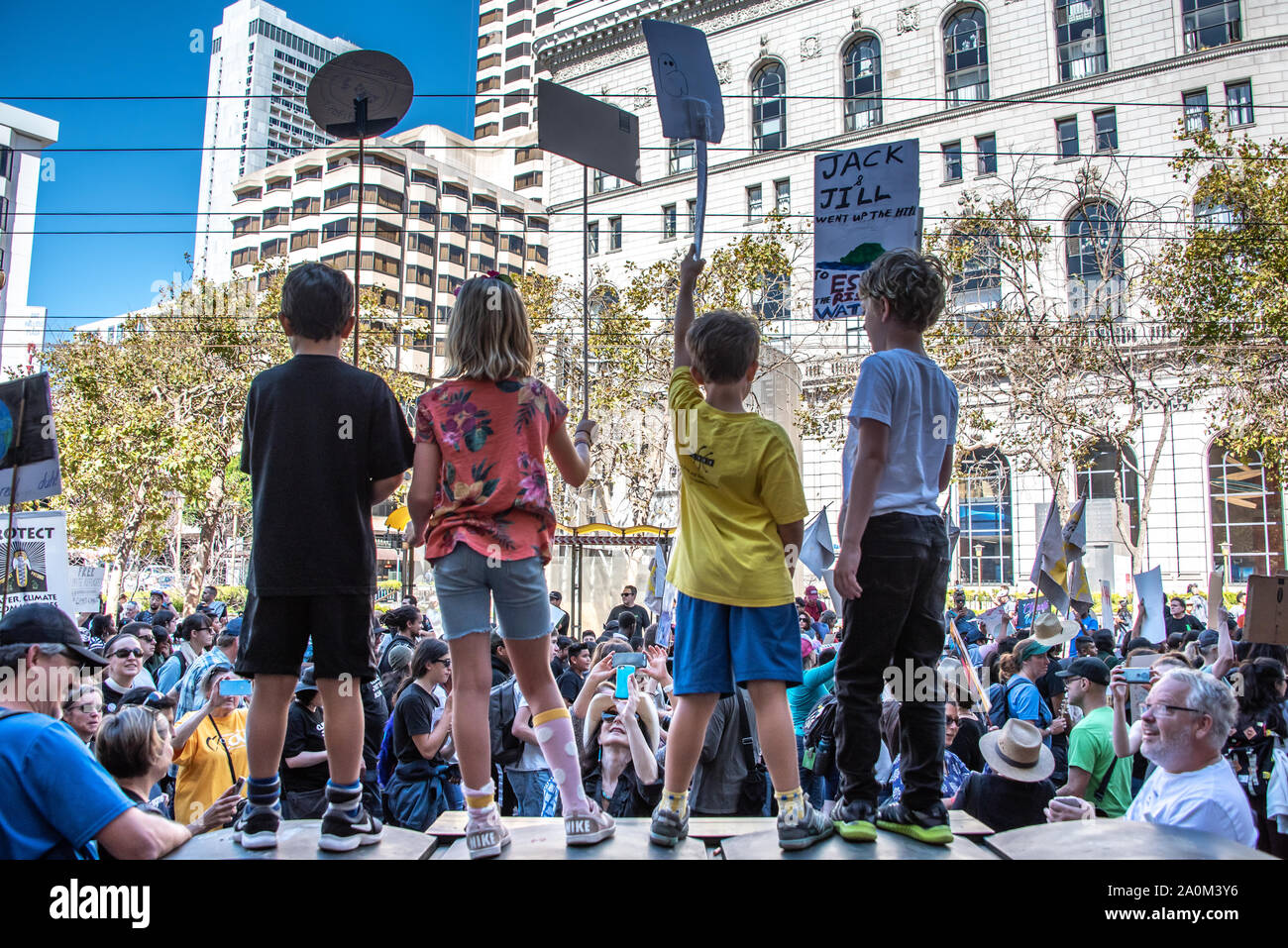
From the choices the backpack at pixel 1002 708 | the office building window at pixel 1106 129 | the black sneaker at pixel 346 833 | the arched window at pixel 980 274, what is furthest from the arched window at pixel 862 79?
the black sneaker at pixel 346 833

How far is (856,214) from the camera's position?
19.2 ft

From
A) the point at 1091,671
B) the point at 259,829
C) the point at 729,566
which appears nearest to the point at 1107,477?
the point at 1091,671

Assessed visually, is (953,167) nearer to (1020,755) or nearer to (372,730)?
(1020,755)

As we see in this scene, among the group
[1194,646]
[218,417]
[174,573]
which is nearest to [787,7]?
[218,417]

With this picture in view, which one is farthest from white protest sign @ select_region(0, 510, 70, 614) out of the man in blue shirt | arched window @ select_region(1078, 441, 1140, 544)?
arched window @ select_region(1078, 441, 1140, 544)

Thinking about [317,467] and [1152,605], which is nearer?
[317,467]

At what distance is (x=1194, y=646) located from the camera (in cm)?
982

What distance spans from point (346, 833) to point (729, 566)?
1710mm

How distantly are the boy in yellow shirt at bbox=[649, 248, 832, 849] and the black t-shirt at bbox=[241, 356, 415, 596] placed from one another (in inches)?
46.3

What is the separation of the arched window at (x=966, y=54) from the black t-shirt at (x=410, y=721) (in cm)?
4285

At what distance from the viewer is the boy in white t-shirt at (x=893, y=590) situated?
11.8 ft

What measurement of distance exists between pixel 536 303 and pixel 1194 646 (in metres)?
24.2

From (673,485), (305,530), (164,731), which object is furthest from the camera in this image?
(673,485)
